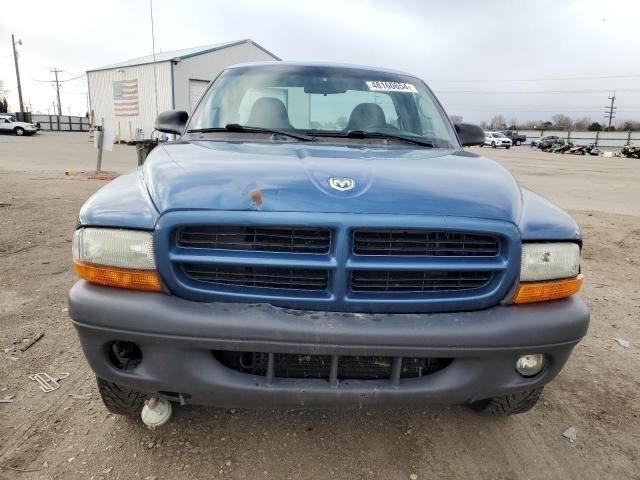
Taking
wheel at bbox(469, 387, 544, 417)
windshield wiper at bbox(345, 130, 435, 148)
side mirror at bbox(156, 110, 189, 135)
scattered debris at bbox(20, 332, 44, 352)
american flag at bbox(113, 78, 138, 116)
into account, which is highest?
american flag at bbox(113, 78, 138, 116)

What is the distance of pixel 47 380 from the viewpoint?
280cm

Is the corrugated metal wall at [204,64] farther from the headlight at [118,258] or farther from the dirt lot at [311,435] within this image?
the headlight at [118,258]

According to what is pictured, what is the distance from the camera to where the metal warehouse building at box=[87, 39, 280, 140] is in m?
25.5

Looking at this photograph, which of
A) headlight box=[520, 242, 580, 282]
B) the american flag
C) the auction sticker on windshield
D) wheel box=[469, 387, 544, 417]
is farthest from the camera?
the american flag

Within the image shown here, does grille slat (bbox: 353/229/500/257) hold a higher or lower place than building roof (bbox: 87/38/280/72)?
lower

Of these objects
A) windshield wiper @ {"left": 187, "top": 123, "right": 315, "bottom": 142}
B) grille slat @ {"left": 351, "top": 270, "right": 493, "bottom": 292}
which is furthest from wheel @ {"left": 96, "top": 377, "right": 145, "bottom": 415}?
windshield wiper @ {"left": 187, "top": 123, "right": 315, "bottom": 142}

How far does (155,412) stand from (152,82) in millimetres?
27462

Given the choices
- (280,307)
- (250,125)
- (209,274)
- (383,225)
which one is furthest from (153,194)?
(250,125)

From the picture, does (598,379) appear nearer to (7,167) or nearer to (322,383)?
(322,383)

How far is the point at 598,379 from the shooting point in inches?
122

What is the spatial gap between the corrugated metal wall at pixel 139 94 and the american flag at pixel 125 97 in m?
0.25

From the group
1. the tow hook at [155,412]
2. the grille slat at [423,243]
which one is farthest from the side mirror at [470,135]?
the tow hook at [155,412]

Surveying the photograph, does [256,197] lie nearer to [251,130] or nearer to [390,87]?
[251,130]

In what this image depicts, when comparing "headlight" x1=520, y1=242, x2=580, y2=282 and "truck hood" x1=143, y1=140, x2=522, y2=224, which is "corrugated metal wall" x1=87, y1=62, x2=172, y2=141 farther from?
"headlight" x1=520, y1=242, x2=580, y2=282
